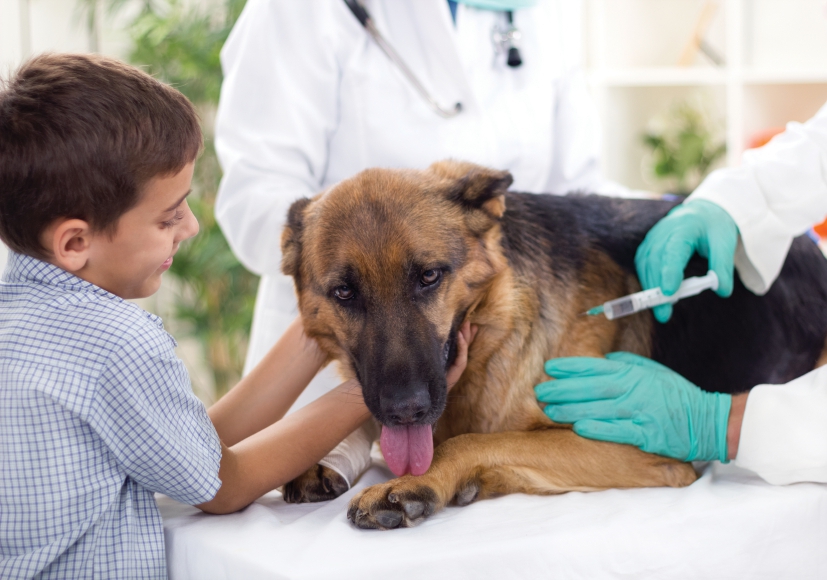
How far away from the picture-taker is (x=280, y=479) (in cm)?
116

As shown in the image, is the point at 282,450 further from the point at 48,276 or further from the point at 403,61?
the point at 403,61

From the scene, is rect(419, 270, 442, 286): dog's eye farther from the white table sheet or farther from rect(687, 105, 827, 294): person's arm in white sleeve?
rect(687, 105, 827, 294): person's arm in white sleeve

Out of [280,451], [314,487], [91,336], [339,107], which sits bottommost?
[314,487]

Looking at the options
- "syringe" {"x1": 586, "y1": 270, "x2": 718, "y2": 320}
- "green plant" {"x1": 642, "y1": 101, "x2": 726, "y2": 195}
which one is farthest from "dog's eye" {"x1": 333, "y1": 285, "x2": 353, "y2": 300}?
"green plant" {"x1": 642, "y1": 101, "x2": 726, "y2": 195}

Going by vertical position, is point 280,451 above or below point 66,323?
below

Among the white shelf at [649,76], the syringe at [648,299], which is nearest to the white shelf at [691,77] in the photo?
the white shelf at [649,76]

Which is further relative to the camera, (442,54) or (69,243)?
(442,54)

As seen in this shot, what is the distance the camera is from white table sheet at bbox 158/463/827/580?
0.95 meters

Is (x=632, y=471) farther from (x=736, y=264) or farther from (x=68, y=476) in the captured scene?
(x=68, y=476)

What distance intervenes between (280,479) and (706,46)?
3019 mm

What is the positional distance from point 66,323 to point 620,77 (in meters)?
2.92

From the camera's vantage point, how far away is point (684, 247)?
143 centimetres

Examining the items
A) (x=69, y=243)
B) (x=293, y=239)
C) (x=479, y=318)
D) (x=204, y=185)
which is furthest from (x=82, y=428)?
(x=204, y=185)

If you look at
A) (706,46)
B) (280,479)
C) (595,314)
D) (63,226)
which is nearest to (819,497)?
(595,314)
